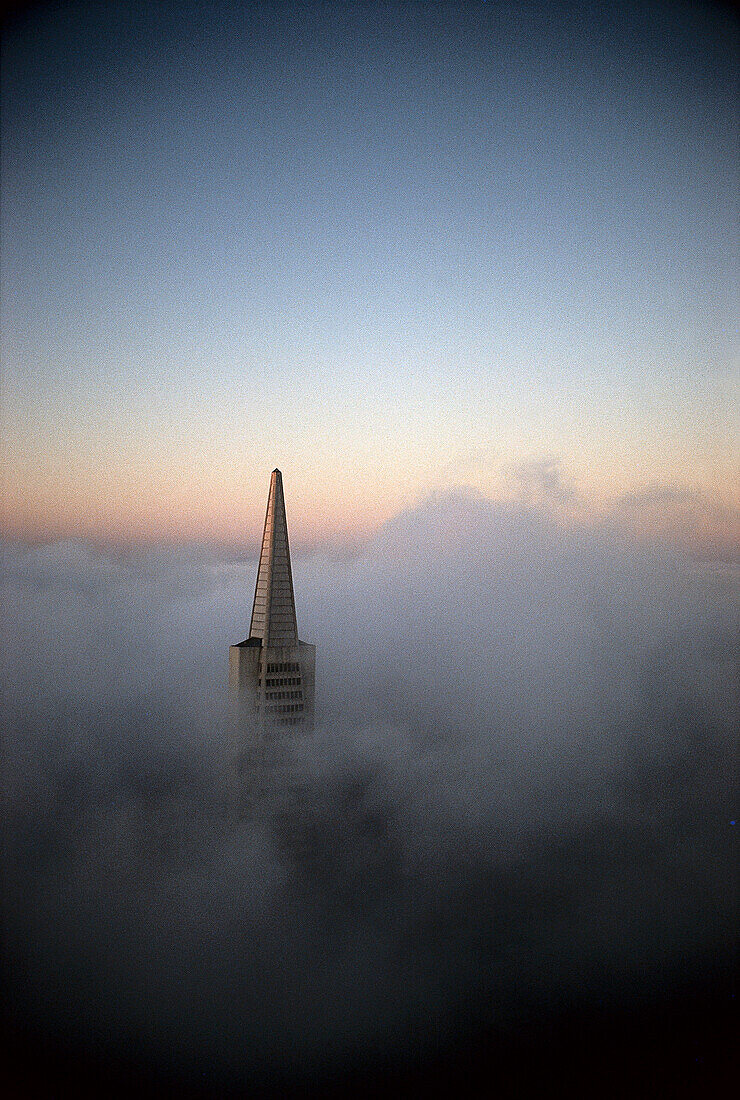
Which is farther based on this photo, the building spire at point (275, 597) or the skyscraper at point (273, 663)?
the skyscraper at point (273, 663)

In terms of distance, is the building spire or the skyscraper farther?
the skyscraper

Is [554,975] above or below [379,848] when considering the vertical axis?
below

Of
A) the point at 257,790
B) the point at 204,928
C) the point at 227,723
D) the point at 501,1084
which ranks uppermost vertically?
the point at 227,723

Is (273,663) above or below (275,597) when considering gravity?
below

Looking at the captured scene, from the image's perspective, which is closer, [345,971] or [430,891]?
[345,971]

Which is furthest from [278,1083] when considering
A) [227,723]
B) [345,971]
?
[227,723]

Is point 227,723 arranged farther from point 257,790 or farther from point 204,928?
point 204,928
